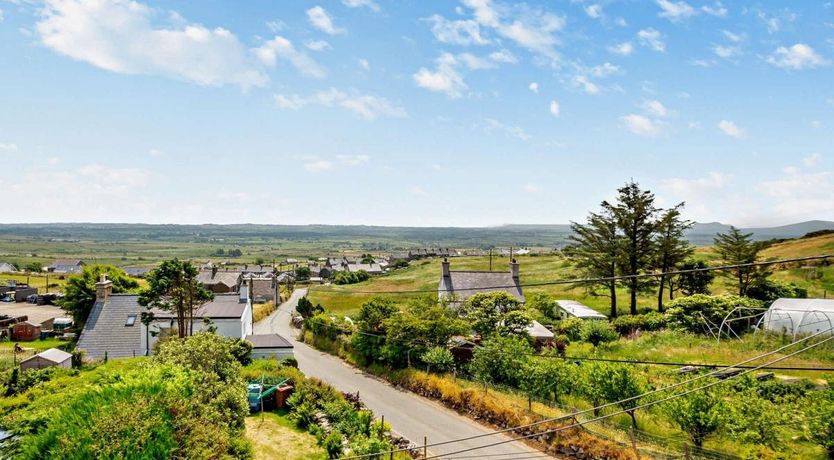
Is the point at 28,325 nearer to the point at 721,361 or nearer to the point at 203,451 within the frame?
the point at 203,451

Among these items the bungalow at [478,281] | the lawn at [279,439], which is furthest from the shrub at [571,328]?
the lawn at [279,439]

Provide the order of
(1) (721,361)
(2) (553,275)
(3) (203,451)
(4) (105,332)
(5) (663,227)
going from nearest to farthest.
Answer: (3) (203,451) → (1) (721,361) → (4) (105,332) → (5) (663,227) → (2) (553,275)

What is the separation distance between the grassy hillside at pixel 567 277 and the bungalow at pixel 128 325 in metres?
10.6

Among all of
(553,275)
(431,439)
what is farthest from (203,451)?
(553,275)

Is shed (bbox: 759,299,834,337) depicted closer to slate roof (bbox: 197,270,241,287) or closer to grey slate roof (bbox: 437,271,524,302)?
grey slate roof (bbox: 437,271,524,302)

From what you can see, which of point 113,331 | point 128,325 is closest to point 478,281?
point 128,325

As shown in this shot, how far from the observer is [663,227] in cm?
4375

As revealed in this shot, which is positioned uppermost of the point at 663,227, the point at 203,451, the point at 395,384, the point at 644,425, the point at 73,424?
the point at 663,227

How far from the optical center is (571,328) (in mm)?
38625

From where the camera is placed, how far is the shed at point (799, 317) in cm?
2928

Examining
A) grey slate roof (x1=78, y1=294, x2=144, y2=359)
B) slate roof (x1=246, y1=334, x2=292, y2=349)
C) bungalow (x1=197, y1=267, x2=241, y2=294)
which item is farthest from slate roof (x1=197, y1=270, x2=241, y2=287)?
slate roof (x1=246, y1=334, x2=292, y2=349)

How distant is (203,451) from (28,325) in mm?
49214

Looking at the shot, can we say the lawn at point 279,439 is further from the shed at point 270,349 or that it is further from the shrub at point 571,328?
the shrub at point 571,328

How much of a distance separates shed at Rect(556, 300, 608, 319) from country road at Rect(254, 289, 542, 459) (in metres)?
20.6
